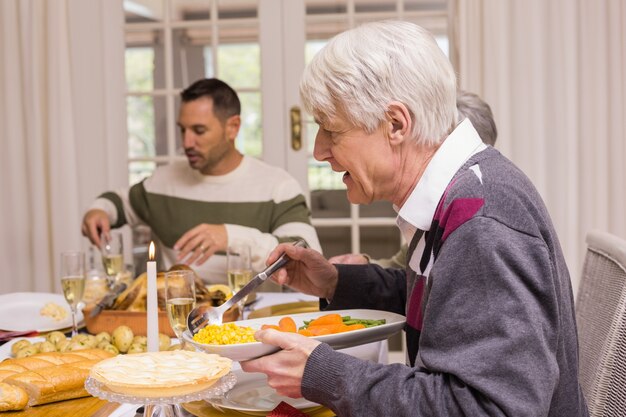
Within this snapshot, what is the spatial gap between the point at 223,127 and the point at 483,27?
4.32ft

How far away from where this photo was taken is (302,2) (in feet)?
13.0

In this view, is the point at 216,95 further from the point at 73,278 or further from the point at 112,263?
the point at 73,278

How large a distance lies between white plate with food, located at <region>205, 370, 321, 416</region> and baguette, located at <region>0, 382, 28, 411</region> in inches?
11.2

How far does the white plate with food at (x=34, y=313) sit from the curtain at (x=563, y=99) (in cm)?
226

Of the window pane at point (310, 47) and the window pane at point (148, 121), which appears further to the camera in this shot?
the window pane at point (148, 121)

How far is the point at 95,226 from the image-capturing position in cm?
290

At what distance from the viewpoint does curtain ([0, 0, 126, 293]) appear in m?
3.94

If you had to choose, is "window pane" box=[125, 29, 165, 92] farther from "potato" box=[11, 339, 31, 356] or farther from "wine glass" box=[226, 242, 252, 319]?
"potato" box=[11, 339, 31, 356]

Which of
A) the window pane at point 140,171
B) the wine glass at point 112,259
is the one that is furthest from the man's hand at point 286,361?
the window pane at point 140,171

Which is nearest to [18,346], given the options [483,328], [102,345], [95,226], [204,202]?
[102,345]

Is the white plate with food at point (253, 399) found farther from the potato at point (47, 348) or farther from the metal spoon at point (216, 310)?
the potato at point (47, 348)

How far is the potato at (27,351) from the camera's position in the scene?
1530 millimetres

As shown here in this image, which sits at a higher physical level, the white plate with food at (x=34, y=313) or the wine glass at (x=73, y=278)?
the wine glass at (x=73, y=278)

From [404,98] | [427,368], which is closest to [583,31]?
[404,98]
